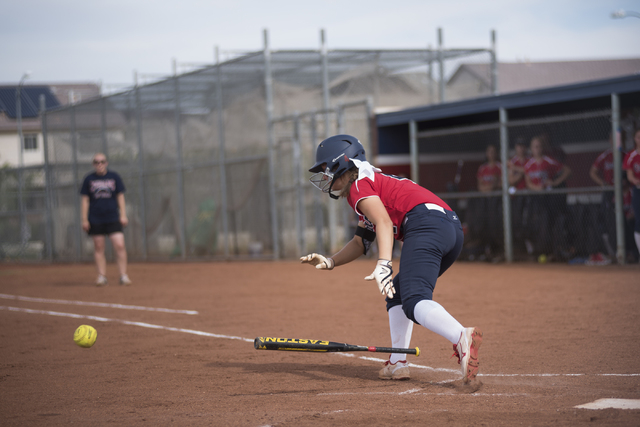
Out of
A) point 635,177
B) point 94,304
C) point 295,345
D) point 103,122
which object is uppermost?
point 103,122

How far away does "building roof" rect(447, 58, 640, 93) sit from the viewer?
4028 cm

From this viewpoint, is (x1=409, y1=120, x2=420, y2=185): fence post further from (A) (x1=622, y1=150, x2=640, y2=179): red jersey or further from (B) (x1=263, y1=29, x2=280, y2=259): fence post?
(A) (x1=622, y1=150, x2=640, y2=179): red jersey

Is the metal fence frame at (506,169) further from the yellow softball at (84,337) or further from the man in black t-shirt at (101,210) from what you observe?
the yellow softball at (84,337)

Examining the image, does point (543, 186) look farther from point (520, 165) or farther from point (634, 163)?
point (634, 163)

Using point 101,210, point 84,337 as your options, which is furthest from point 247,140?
point 84,337

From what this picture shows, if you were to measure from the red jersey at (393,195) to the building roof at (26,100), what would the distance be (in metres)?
47.5

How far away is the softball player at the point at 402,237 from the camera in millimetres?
4215

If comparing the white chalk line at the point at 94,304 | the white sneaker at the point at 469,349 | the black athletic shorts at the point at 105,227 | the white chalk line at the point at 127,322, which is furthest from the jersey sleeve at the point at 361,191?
the black athletic shorts at the point at 105,227

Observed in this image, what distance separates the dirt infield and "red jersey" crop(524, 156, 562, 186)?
241cm

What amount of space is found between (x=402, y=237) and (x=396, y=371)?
0.93 meters

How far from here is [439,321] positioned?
13.7 feet

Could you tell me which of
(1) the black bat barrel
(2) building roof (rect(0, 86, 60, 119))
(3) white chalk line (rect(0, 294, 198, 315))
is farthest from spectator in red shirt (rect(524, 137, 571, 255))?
(2) building roof (rect(0, 86, 60, 119))

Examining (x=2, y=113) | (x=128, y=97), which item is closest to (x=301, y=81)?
(x=128, y=97)

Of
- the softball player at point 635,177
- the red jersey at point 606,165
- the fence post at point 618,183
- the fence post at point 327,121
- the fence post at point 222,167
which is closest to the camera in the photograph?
the softball player at point 635,177
